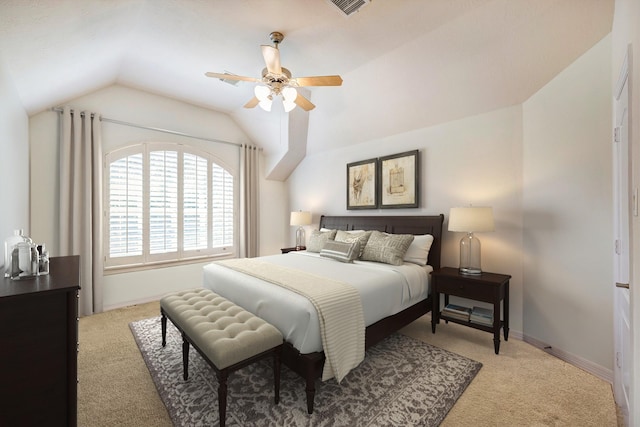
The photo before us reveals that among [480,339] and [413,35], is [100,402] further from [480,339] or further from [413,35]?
[413,35]

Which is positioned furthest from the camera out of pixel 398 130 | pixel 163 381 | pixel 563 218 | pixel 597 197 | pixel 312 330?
pixel 398 130

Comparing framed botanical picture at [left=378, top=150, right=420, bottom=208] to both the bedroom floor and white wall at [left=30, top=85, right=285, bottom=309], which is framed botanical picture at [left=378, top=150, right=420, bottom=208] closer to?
the bedroom floor

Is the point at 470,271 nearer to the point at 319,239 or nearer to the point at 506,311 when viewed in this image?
the point at 506,311

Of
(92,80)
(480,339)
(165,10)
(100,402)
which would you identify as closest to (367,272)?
(480,339)

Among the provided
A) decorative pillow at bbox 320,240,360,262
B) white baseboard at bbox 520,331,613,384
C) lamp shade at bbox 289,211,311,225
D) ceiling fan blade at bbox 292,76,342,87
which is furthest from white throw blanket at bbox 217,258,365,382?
lamp shade at bbox 289,211,311,225

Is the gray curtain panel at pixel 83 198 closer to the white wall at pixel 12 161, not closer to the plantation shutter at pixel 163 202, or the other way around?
the white wall at pixel 12 161

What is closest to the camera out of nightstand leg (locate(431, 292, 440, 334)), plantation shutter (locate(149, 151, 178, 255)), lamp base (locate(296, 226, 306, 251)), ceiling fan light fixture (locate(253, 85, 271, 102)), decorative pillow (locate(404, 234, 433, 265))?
ceiling fan light fixture (locate(253, 85, 271, 102))

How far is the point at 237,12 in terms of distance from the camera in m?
2.32

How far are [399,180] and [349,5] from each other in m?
2.27

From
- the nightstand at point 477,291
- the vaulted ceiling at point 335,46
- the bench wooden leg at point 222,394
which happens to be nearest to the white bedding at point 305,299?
the nightstand at point 477,291

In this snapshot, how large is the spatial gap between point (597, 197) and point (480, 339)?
170cm

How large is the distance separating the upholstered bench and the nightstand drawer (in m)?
1.90

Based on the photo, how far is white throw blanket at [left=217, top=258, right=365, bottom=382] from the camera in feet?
6.00

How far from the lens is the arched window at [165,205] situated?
3830 millimetres
